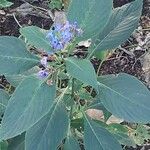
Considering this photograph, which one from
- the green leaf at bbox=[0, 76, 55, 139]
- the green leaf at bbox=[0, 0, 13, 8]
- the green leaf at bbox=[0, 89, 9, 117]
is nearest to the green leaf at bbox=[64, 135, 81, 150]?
the green leaf at bbox=[0, 89, 9, 117]

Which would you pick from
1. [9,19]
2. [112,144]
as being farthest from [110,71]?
[112,144]

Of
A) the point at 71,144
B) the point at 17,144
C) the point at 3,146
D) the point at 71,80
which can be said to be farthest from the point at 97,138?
the point at 3,146

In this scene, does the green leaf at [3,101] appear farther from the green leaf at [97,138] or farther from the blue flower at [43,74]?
the blue flower at [43,74]

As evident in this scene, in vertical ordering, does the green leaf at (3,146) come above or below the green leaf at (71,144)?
below

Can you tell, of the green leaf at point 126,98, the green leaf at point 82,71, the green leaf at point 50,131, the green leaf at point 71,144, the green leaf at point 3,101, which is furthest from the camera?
the green leaf at point 3,101

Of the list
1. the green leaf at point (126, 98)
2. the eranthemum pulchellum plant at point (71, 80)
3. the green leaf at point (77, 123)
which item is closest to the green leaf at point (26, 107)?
the eranthemum pulchellum plant at point (71, 80)

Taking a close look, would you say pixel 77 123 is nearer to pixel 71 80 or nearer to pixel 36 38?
pixel 71 80

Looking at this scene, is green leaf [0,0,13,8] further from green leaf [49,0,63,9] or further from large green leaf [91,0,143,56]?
large green leaf [91,0,143,56]

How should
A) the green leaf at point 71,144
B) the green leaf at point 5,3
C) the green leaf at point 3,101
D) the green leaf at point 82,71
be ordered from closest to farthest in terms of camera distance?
the green leaf at point 82,71 < the green leaf at point 71,144 < the green leaf at point 3,101 < the green leaf at point 5,3
